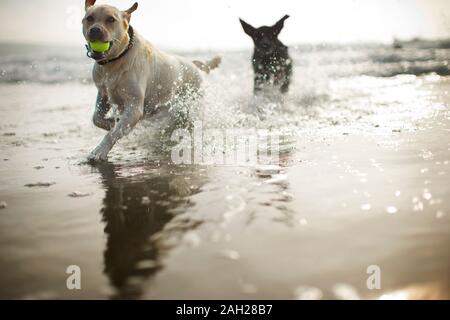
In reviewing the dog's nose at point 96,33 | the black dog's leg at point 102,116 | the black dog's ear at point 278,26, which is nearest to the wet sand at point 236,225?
the black dog's leg at point 102,116

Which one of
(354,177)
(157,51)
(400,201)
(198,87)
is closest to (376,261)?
(400,201)

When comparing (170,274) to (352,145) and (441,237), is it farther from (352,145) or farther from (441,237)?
(352,145)

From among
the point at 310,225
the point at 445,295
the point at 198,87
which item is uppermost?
the point at 198,87

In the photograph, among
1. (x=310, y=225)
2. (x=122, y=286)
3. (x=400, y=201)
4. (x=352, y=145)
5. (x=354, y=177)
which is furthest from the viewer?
A: (x=352, y=145)

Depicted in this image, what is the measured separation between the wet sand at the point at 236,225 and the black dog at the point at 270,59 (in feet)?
11.5

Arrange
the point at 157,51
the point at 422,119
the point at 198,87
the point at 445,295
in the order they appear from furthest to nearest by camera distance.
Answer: the point at 198,87, the point at 422,119, the point at 157,51, the point at 445,295

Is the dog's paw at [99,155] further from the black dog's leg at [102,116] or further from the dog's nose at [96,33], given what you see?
the dog's nose at [96,33]

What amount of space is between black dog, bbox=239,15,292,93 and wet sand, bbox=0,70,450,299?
3516mm

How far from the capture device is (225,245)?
2.00 m

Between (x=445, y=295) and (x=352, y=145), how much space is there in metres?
2.69

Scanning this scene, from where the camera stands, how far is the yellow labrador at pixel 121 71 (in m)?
4.04

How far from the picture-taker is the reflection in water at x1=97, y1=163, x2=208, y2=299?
1792mm

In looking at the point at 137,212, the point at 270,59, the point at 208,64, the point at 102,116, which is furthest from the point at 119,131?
the point at 270,59

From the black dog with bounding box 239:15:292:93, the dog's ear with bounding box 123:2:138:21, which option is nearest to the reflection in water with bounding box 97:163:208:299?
the dog's ear with bounding box 123:2:138:21
